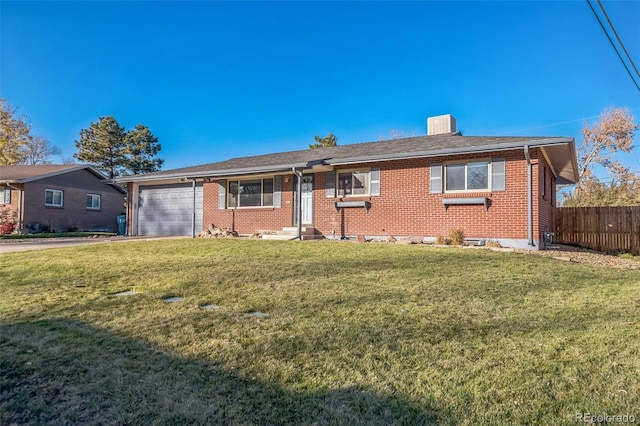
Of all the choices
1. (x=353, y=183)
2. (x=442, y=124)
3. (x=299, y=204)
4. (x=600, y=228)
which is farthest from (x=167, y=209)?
(x=600, y=228)

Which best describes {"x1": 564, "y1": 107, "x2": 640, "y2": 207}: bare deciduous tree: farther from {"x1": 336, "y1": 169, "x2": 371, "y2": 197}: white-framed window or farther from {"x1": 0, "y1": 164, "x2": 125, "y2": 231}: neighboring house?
{"x1": 0, "y1": 164, "x2": 125, "y2": 231}: neighboring house

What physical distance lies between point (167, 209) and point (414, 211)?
1119cm

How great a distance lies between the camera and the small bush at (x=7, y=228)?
19.7 m

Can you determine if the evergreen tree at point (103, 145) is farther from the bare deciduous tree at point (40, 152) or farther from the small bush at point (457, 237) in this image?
the small bush at point (457, 237)

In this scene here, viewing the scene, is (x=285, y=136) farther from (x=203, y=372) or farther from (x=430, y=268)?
(x=203, y=372)

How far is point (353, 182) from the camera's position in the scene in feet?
41.3

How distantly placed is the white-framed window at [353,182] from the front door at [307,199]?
1.13m

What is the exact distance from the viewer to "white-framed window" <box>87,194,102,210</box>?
2401 centimetres

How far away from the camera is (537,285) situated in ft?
17.9

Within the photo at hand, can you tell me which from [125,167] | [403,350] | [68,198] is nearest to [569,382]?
[403,350]

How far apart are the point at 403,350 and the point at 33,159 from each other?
46.1 metres

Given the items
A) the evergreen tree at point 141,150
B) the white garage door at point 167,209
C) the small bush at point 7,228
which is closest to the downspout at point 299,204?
the white garage door at point 167,209

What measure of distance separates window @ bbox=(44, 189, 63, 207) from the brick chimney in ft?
69.3

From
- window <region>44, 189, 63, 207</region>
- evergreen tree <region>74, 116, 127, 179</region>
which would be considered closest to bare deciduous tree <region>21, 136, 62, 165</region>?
evergreen tree <region>74, 116, 127, 179</region>
